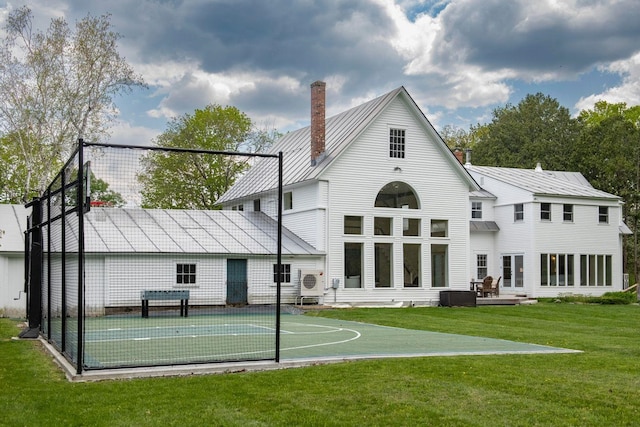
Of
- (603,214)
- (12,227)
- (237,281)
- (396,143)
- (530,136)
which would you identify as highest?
(530,136)

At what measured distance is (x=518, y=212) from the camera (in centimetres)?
4034

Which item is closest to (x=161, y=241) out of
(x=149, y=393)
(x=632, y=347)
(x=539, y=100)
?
(x=632, y=347)

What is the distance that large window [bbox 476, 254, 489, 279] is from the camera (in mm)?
41438

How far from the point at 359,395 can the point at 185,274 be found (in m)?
20.7

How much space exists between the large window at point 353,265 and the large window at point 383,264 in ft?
2.86

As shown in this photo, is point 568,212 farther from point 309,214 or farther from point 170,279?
point 170,279

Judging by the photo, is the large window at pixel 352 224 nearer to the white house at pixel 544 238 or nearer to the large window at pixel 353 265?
the large window at pixel 353 265

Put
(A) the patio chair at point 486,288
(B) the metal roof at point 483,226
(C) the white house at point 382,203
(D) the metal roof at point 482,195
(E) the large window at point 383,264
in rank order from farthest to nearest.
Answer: (D) the metal roof at point 482,195
(B) the metal roof at point 483,226
(A) the patio chair at point 486,288
(E) the large window at point 383,264
(C) the white house at point 382,203

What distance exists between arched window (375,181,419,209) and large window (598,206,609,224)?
41.6 feet

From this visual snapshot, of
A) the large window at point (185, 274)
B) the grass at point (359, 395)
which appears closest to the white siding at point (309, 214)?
the large window at point (185, 274)

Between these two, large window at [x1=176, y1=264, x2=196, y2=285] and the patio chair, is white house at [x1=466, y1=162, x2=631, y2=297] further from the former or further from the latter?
large window at [x1=176, y1=264, x2=196, y2=285]

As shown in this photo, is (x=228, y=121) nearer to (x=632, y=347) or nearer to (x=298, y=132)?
(x=298, y=132)

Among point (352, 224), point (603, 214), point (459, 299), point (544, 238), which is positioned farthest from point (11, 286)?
point (603, 214)

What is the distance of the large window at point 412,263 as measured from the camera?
3425 centimetres
